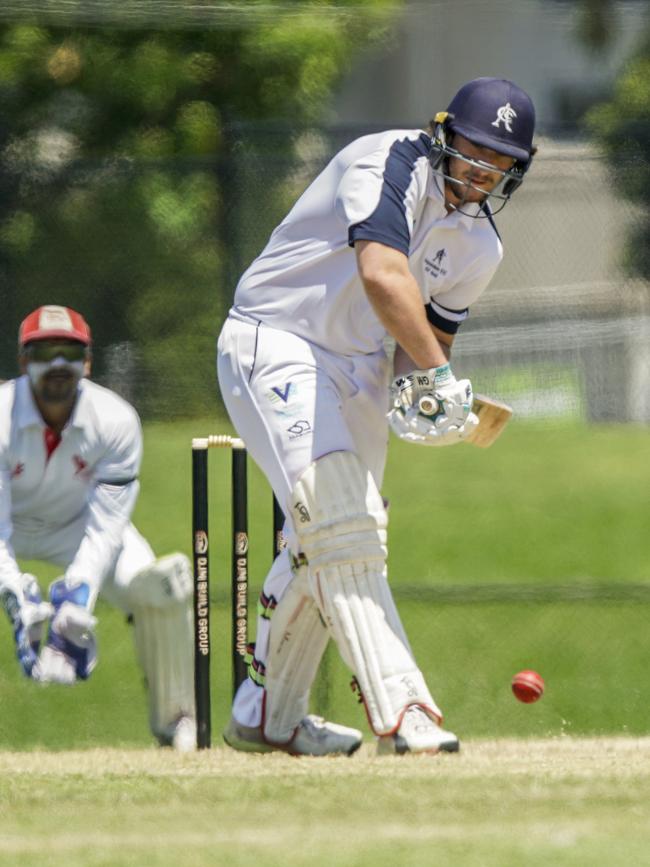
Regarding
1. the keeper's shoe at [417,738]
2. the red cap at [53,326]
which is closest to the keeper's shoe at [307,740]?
the keeper's shoe at [417,738]

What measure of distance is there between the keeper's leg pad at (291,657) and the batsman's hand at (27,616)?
1126 mm

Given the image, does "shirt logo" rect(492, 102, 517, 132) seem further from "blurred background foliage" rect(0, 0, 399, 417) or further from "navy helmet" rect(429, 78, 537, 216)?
"blurred background foliage" rect(0, 0, 399, 417)

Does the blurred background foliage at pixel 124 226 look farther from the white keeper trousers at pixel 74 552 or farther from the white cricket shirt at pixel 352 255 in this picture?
the white cricket shirt at pixel 352 255

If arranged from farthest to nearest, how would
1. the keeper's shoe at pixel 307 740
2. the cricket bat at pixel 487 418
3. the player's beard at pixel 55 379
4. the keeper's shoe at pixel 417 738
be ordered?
1. the player's beard at pixel 55 379
2. the keeper's shoe at pixel 307 740
3. the cricket bat at pixel 487 418
4. the keeper's shoe at pixel 417 738

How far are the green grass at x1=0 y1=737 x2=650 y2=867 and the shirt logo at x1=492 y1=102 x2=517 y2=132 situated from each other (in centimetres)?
151

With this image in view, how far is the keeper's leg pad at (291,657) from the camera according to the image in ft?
14.6

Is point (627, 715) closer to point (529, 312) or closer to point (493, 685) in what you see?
point (493, 685)

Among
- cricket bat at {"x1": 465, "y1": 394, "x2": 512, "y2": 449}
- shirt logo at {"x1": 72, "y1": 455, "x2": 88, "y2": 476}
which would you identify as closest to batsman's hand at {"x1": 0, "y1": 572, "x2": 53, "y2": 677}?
shirt logo at {"x1": 72, "y1": 455, "x2": 88, "y2": 476}

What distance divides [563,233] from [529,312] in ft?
1.09

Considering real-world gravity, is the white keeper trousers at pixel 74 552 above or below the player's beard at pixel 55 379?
below

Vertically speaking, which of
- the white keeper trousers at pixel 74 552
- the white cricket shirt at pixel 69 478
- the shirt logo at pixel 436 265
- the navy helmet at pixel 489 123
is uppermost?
the navy helmet at pixel 489 123

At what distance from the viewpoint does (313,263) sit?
4391 millimetres

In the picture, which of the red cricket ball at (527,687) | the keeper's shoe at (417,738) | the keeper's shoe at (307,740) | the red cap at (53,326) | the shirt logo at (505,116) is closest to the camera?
the keeper's shoe at (417,738)

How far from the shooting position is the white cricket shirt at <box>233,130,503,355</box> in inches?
166
